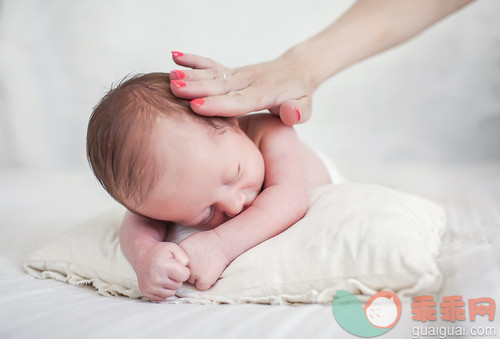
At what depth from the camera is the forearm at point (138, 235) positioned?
40.4 inches

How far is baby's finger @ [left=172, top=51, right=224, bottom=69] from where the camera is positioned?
1.20m

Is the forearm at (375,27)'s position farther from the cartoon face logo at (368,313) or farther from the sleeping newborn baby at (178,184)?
the cartoon face logo at (368,313)

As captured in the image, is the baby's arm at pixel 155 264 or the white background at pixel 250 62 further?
the white background at pixel 250 62

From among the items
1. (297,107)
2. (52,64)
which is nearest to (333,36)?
(297,107)

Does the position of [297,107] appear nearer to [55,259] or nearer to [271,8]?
[55,259]

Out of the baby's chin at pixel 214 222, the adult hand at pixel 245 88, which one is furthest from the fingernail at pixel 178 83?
the baby's chin at pixel 214 222

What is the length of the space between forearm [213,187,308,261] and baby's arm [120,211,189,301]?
10cm

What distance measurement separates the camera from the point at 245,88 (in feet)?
3.94

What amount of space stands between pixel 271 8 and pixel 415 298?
206 centimetres

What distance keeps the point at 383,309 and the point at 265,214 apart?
0.34 m

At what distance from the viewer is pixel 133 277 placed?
103 cm

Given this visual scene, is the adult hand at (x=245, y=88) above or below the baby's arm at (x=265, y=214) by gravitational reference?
above

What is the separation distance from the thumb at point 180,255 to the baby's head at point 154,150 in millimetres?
75

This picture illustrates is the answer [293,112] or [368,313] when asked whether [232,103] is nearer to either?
[293,112]
